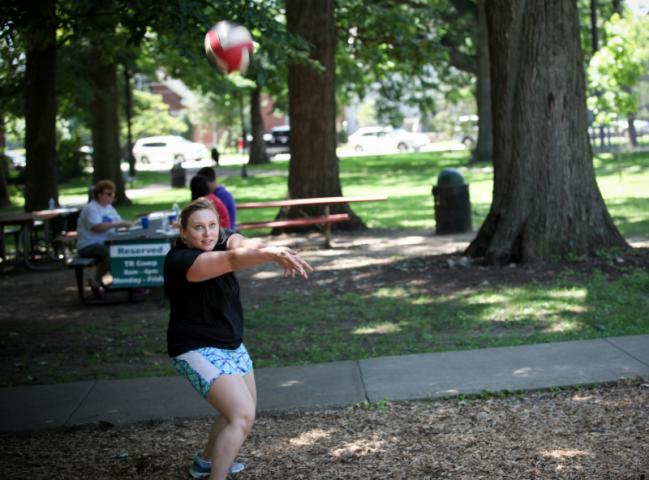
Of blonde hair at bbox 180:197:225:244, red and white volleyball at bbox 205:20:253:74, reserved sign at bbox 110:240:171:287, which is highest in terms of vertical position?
red and white volleyball at bbox 205:20:253:74

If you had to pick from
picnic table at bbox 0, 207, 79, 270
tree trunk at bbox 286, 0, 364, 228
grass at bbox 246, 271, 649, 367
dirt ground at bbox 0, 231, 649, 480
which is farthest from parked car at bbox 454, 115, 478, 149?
dirt ground at bbox 0, 231, 649, 480

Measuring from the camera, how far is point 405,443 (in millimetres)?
5895

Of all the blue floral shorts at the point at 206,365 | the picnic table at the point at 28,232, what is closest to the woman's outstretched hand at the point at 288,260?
the blue floral shorts at the point at 206,365

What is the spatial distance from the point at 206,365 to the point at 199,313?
0.27 metres

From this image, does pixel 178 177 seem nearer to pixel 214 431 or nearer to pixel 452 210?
pixel 452 210

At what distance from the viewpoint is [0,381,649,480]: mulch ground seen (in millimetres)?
5410

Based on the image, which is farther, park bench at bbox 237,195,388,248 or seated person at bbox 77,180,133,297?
park bench at bbox 237,195,388,248

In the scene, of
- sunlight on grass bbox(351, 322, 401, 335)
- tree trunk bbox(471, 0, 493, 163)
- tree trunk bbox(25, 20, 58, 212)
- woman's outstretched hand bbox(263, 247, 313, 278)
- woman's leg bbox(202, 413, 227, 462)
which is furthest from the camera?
tree trunk bbox(471, 0, 493, 163)

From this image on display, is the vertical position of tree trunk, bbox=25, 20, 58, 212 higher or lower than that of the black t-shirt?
higher

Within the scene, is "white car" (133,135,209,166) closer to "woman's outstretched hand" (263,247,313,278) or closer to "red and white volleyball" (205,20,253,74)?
"red and white volleyball" (205,20,253,74)

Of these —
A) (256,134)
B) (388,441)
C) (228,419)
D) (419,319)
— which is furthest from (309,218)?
(256,134)

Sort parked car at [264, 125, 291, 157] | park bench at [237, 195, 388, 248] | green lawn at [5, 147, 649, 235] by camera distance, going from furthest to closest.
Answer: parked car at [264, 125, 291, 157] < green lawn at [5, 147, 649, 235] < park bench at [237, 195, 388, 248]

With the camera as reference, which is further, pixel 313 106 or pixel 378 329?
pixel 313 106

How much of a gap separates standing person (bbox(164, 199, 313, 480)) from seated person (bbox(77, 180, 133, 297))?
753 cm
